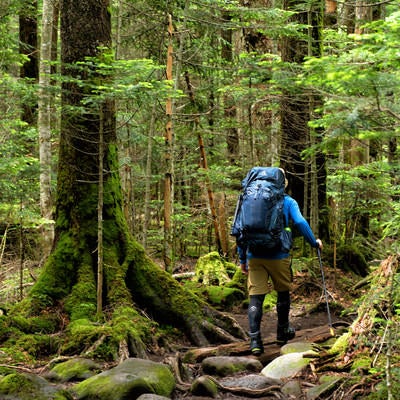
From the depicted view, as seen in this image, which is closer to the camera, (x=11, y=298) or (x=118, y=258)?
(x=118, y=258)

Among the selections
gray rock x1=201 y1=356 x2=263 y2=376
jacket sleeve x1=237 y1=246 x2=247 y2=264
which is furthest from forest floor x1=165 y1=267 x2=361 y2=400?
jacket sleeve x1=237 y1=246 x2=247 y2=264

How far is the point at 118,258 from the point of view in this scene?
754cm

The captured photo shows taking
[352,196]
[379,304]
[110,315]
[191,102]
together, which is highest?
[191,102]

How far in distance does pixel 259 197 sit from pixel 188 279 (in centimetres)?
690

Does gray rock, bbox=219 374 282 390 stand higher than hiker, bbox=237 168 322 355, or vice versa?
hiker, bbox=237 168 322 355

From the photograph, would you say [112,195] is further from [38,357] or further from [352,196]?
[352,196]

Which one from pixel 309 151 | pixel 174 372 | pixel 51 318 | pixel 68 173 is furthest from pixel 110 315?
pixel 309 151

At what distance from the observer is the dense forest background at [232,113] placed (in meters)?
4.50

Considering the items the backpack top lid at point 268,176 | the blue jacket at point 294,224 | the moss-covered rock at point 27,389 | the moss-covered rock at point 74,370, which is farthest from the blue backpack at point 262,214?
the moss-covered rock at point 27,389

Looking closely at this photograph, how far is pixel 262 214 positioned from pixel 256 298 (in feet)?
4.18

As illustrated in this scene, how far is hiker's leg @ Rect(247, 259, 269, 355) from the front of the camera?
20.9ft

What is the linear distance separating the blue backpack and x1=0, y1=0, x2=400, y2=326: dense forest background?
2.61ft

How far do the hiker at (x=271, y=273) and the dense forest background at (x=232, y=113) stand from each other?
3.19 ft

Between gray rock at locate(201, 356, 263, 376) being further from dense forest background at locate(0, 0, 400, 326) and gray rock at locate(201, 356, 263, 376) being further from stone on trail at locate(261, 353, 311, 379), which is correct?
dense forest background at locate(0, 0, 400, 326)
